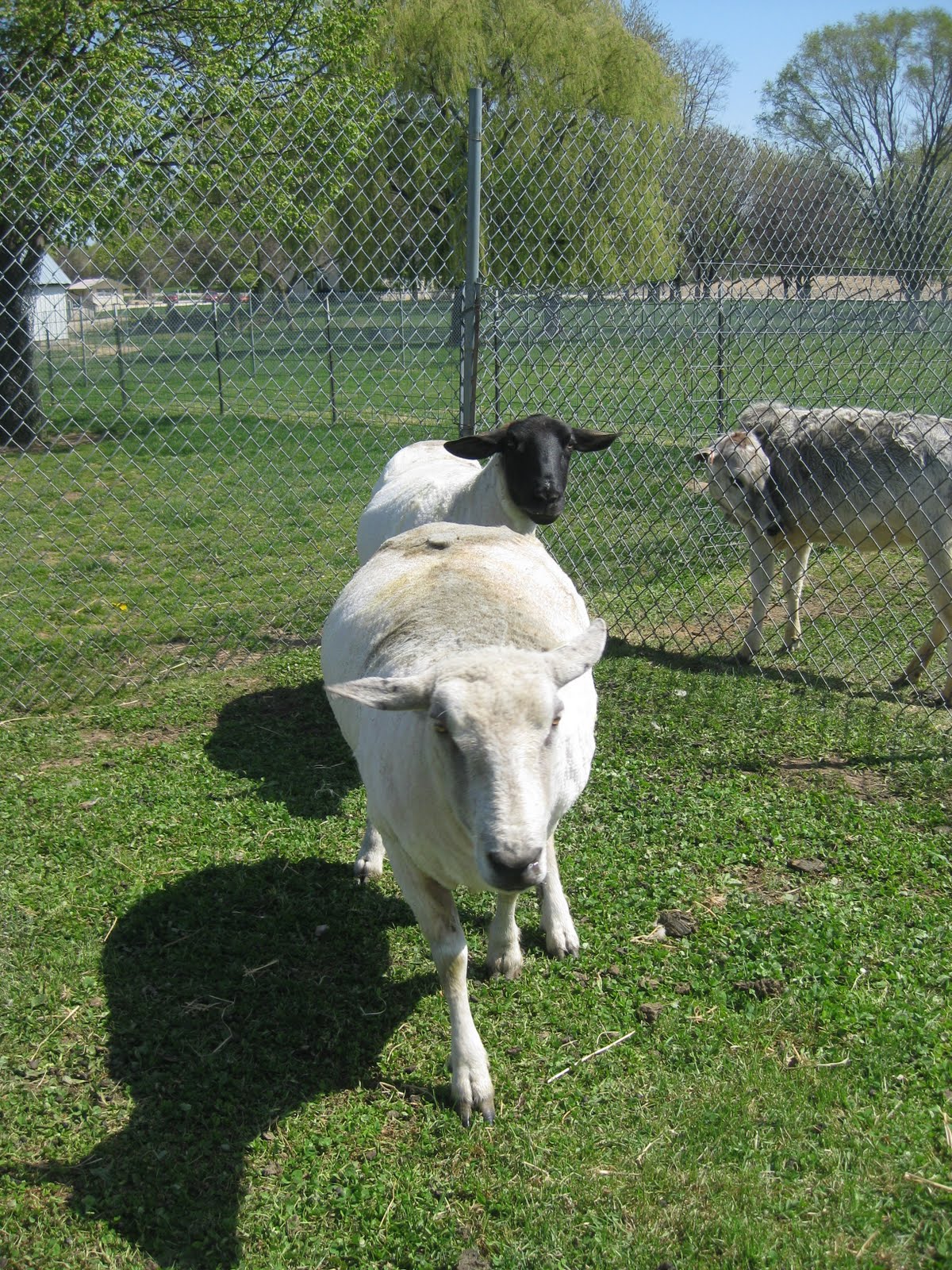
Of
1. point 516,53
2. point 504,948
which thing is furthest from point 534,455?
point 516,53

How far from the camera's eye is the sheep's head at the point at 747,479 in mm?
6254

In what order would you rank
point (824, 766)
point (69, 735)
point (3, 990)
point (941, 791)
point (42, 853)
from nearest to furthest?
point (3, 990)
point (42, 853)
point (941, 791)
point (824, 766)
point (69, 735)

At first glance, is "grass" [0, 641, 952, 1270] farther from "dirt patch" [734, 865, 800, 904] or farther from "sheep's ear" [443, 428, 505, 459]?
"sheep's ear" [443, 428, 505, 459]

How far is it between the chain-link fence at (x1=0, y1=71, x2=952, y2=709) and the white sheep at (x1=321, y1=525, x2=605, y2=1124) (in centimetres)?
295

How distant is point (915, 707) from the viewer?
17.8 feet

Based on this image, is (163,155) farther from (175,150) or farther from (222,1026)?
(222,1026)

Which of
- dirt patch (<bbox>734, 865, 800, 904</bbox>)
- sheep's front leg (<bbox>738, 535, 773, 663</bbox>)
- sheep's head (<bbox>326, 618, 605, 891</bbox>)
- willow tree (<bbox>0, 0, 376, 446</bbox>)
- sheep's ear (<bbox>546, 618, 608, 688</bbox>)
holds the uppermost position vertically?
willow tree (<bbox>0, 0, 376, 446</bbox>)

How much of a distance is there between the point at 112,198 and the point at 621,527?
15.5ft

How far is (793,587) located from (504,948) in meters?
3.97

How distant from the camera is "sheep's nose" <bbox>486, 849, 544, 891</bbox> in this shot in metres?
2.17

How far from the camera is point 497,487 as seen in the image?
17.0 feet

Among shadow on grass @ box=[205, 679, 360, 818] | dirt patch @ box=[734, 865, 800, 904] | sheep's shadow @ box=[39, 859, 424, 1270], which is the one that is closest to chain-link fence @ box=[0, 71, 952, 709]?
shadow on grass @ box=[205, 679, 360, 818]

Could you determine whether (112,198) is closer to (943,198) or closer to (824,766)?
(824,766)

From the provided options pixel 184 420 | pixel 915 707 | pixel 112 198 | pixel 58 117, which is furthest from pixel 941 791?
pixel 184 420
